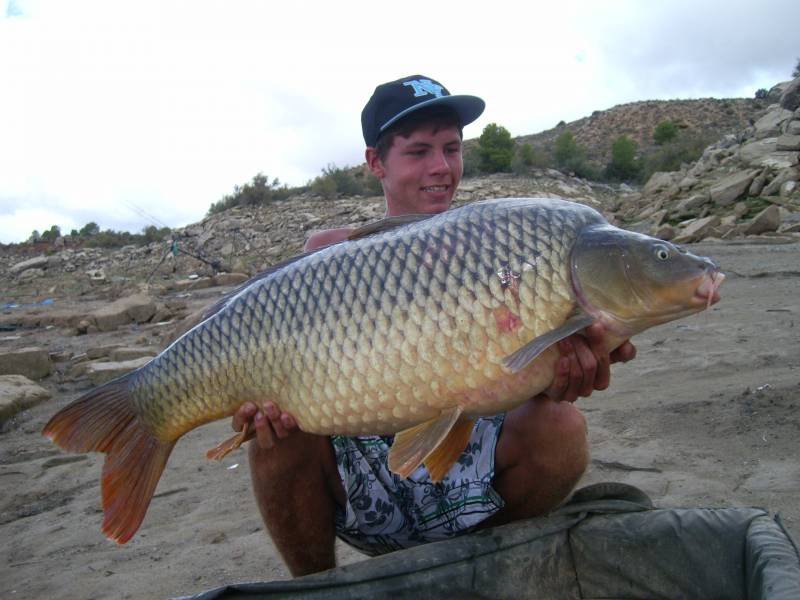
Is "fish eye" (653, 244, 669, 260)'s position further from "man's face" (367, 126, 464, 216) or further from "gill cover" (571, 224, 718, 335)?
"man's face" (367, 126, 464, 216)

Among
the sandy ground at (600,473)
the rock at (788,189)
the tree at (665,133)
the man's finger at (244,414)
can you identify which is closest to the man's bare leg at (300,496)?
the man's finger at (244,414)

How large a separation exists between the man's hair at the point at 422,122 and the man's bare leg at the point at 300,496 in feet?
3.37

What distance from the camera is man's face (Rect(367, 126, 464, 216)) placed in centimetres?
231

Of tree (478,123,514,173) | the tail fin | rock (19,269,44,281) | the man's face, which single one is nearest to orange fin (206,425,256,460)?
the tail fin

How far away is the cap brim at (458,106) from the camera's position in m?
2.19

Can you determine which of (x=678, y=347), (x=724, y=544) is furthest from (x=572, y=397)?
(x=678, y=347)

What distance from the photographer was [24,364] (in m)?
5.70

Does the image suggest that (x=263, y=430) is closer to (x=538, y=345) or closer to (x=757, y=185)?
(x=538, y=345)

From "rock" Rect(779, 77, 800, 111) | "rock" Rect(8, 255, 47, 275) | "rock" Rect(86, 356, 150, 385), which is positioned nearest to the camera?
"rock" Rect(86, 356, 150, 385)

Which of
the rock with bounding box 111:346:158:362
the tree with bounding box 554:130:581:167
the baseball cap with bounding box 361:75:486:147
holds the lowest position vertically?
the rock with bounding box 111:346:158:362

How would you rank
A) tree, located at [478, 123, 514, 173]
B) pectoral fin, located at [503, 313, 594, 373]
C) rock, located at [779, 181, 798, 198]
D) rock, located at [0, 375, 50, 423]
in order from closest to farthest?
1. pectoral fin, located at [503, 313, 594, 373]
2. rock, located at [0, 375, 50, 423]
3. rock, located at [779, 181, 798, 198]
4. tree, located at [478, 123, 514, 173]

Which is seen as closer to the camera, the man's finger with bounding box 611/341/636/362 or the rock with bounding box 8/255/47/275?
the man's finger with bounding box 611/341/636/362

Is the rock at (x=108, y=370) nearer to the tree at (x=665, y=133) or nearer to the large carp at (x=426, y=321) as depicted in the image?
the large carp at (x=426, y=321)

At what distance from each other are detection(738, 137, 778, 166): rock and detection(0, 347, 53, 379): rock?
9949 mm
